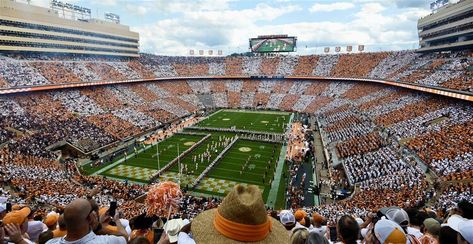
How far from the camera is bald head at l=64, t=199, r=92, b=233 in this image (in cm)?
304

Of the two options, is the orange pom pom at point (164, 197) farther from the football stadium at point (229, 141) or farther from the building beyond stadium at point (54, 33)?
the building beyond stadium at point (54, 33)

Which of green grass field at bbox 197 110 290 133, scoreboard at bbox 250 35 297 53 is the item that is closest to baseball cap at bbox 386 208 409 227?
green grass field at bbox 197 110 290 133

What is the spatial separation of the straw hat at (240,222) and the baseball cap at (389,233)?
1.29m

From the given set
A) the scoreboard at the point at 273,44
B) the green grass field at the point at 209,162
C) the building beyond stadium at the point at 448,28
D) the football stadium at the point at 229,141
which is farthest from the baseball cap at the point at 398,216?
the scoreboard at the point at 273,44

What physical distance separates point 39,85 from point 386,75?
5203 cm

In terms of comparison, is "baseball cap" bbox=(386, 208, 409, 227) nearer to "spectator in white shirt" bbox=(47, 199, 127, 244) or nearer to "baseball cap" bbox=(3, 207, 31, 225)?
"spectator in white shirt" bbox=(47, 199, 127, 244)

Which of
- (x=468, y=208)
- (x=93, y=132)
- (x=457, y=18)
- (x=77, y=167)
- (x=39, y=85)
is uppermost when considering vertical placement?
(x=457, y=18)

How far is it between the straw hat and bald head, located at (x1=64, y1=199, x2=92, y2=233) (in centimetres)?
114

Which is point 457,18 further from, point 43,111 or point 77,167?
point 43,111

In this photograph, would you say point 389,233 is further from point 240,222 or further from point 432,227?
point 432,227

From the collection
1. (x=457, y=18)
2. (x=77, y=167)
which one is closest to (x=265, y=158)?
(x=77, y=167)

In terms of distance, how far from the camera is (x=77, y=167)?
28.7m

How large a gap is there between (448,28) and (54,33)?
203ft

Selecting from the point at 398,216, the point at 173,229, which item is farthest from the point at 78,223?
the point at 398,216
